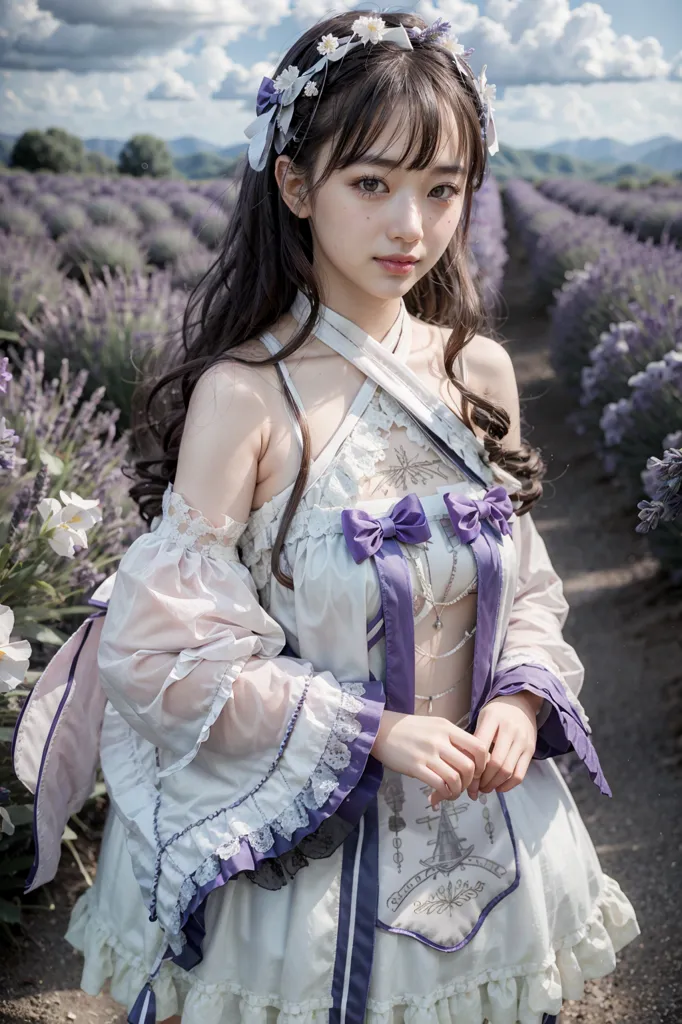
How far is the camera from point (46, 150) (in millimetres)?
5293

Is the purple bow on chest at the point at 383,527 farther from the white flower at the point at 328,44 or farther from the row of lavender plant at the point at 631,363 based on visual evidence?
the white flower at the point at 328,44

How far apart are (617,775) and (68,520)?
6.13 ft

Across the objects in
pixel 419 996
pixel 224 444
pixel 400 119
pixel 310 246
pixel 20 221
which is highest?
pixel 400 119

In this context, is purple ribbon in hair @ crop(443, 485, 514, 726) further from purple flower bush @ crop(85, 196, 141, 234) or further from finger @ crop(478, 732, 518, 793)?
purple flower bush @ crop(85, 196, 141, 234)

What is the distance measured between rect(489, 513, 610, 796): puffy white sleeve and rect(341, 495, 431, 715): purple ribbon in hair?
0.17 metres

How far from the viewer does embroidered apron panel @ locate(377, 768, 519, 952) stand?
126 centimetres

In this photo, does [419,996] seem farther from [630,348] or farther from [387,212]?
[630,348]

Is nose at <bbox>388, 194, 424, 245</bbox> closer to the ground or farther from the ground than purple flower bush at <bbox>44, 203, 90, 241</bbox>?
farther from the ground

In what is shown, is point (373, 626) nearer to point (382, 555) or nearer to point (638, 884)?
point (382, 555)

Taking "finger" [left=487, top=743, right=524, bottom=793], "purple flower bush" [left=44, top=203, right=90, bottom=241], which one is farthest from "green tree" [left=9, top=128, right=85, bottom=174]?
"finger" [left=487, top=743, right=524, bottom=793]

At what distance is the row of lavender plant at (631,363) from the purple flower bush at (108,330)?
1.88 m

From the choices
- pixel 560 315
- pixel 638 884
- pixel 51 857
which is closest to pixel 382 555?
pixel 51 857

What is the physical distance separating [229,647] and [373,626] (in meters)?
0.20

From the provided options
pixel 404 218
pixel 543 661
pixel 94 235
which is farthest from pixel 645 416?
pixel 94 235
